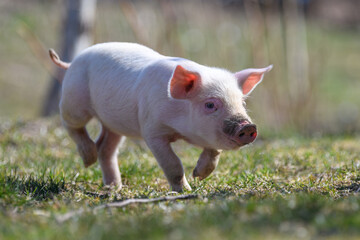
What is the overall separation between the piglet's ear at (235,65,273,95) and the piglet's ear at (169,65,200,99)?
16.8 inches

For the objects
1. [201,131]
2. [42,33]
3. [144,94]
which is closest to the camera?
[201,131]

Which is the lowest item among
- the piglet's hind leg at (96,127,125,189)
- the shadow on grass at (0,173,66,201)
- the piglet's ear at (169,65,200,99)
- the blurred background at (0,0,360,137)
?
the blurred background at (0,0,360,137)

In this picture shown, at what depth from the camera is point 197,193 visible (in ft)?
13.1

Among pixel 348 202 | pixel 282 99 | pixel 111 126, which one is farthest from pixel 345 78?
pixel 348 202

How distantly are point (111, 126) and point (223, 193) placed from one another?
4.74 feet

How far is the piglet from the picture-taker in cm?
414

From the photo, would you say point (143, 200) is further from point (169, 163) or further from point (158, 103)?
point (158, 103)

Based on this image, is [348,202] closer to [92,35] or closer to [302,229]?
[302,229]

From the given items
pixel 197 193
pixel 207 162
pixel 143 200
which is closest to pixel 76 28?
pixel 207 162

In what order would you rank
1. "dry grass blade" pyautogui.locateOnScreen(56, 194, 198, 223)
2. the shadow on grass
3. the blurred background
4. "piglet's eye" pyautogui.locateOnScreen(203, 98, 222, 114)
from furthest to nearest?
1. the blurred background
2. "piglet's eye" pyautogui.locateOnScreen(203, 98, 222, 114)
3. the shadow on grass
4. "dry grass blade" pyautogui.locateOnScreen(56, 194, 198, 223)

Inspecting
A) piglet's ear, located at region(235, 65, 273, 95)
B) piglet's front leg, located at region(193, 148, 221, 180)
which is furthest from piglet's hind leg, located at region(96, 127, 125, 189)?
piglet's ear, located at region(235, 65, 273, 95)

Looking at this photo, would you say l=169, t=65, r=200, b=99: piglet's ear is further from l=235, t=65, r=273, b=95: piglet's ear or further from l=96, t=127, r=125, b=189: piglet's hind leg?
l=96, t=127, r=125, b=189: piglet's hind leg

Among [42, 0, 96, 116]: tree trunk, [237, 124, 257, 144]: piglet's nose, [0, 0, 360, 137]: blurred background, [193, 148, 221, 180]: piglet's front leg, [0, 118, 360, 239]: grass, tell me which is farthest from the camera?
[0, 0, 360, 137]: blurred background

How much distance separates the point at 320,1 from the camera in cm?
2583
